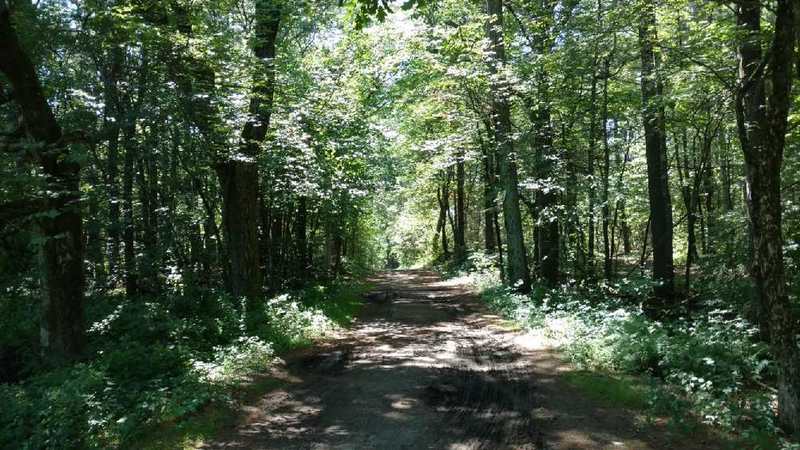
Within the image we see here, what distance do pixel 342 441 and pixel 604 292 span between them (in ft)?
28.6

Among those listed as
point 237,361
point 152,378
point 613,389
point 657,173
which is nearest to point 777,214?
point 613,389

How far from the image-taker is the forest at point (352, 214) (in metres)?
5.95

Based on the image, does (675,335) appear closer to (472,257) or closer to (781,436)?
(781,436)

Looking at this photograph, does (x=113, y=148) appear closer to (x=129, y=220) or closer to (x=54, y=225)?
(x=129, y=220)

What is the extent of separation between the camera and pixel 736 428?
5434mm

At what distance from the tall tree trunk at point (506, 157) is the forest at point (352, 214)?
0.36 feet

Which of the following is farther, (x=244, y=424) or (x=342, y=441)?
(x=244, y=424)

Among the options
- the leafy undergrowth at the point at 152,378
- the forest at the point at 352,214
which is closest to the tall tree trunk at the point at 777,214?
the forest at the point at 352,214

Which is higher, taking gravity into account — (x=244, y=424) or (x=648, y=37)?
(x=648, y=37)

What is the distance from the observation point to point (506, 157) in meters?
16.0

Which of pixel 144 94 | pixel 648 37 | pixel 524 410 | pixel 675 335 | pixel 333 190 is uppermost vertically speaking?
pixel 648 37

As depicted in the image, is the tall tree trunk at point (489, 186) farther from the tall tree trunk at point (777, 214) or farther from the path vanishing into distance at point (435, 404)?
the tall tree trunk at point (777, 214)

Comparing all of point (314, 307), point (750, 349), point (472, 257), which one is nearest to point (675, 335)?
point (750, 349)

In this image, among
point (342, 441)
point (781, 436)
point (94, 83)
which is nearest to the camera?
point (781, 436)
